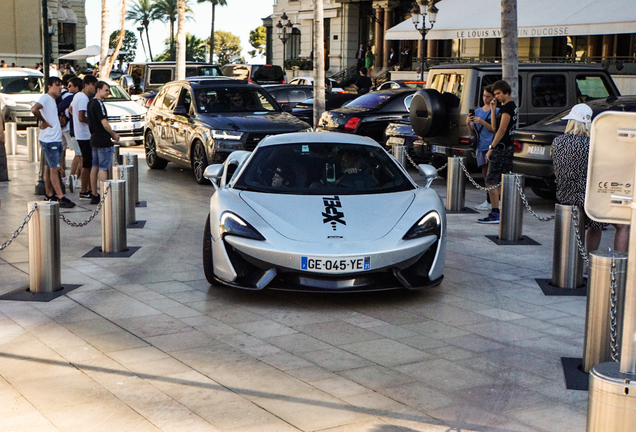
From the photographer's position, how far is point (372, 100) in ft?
57.5

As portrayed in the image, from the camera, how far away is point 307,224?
6.64 meters

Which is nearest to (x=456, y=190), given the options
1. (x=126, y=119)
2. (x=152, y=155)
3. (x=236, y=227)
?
(x=236, y=227)

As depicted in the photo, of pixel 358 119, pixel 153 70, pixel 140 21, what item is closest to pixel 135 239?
pixel 358 119

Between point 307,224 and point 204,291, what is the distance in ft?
4.01

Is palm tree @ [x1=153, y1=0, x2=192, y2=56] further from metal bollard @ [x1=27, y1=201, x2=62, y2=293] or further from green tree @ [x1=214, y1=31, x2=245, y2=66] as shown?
metal bollard @ [x1=27, y1=201, x2=62, y2=293]

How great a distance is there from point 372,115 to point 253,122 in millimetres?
3452

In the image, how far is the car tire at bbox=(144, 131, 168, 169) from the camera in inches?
659

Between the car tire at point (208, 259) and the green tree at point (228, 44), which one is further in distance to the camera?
the green tree at point (228, 44)

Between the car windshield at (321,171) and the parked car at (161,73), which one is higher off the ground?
the parked car at (161,73)

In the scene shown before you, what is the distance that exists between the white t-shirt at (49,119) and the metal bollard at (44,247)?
440cm

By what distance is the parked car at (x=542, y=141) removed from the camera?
1141cm

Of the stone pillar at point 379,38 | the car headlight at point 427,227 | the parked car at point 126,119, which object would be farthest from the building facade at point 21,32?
the car headlight at point 427,227

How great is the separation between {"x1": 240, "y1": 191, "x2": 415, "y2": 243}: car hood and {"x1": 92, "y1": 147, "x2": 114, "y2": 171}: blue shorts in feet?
15.9

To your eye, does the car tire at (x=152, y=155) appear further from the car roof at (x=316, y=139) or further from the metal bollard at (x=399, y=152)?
the car roof at (x=316, y=139)
